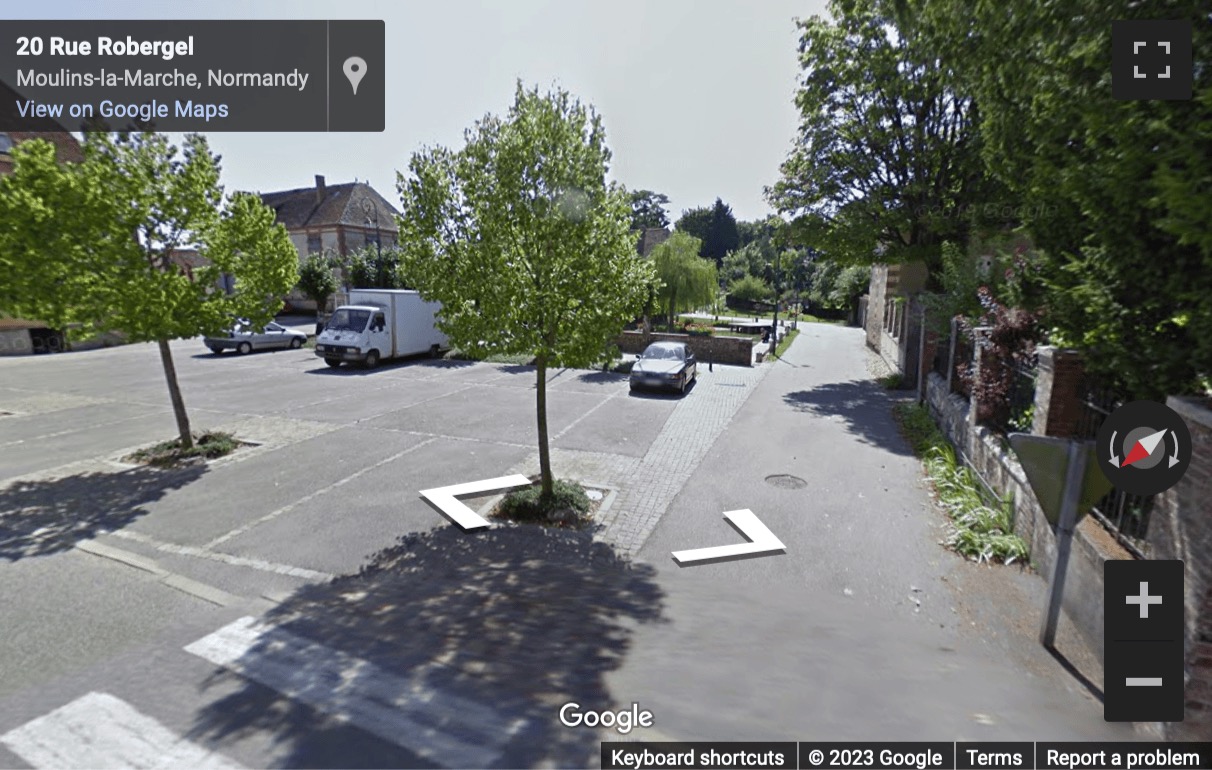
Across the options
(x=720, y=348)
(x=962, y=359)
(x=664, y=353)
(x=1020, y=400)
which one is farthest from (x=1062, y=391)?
(x=720, y=348)

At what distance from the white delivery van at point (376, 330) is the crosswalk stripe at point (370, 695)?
15.8 m

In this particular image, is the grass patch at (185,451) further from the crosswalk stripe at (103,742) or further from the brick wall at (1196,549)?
the brick wall at (1196,549)

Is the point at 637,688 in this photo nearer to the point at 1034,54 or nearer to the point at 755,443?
the point at 1034,54

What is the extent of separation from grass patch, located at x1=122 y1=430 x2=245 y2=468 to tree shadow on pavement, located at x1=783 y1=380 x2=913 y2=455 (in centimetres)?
1240

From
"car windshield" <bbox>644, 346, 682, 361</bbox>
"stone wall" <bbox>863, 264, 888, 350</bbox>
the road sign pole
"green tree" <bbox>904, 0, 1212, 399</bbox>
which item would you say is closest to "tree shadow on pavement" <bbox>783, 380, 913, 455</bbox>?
"car windshield" <bbox>644, 346, 682, 361</bbox>

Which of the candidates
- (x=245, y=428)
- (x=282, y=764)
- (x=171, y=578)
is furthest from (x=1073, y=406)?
(x=245, y=428)

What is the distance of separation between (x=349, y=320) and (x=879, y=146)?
1852 centimetres

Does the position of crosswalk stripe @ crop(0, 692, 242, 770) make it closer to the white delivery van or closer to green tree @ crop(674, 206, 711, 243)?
the white delivery van

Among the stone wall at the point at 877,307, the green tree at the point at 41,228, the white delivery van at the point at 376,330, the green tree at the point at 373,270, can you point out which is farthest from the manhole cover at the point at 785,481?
the green tree at the point at 373,270

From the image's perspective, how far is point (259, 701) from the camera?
3.51m

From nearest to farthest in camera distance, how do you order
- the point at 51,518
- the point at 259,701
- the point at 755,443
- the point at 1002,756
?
the point at 1002,756 → the point at 259,701 → the point at 51,518 → the point at 755,443

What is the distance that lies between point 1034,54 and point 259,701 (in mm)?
8155

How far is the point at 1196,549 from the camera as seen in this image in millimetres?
3168

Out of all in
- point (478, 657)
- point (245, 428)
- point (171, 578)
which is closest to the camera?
point (478, 657)
